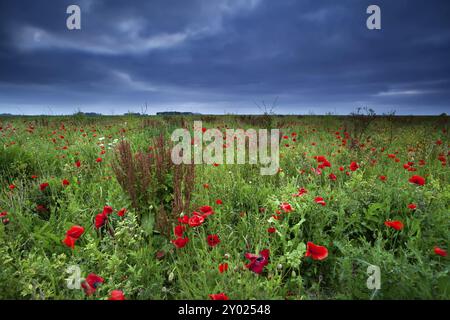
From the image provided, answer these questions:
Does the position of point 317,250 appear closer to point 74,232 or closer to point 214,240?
point 214,240

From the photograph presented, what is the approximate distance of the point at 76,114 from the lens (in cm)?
1220

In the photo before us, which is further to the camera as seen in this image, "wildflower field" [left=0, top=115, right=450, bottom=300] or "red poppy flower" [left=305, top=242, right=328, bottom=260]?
"wildflower field" [left=0, top=115, right=450, bottom=300]

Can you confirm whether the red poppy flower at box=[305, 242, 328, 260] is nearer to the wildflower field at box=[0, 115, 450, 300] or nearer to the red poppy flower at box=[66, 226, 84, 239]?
the wildflower field at box=[0, 115, 450, 300]

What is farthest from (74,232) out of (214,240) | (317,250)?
(317,250)

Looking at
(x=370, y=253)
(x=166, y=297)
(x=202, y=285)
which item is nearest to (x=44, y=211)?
(x=166, y=297)

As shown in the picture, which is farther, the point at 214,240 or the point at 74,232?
the point at 214,240

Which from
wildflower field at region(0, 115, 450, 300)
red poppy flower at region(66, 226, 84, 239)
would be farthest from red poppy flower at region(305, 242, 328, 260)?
red poppy flower at region(66, 226, 84, 239)

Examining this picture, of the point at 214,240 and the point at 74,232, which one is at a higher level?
the point at 74,232
